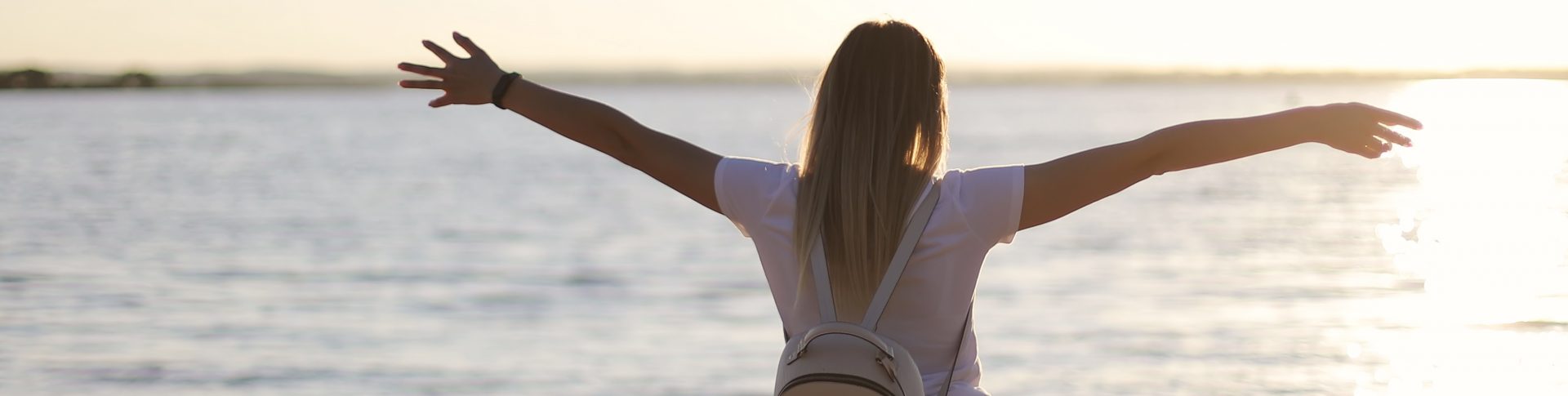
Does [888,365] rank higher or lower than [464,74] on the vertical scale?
lower

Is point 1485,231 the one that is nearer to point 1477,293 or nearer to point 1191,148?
point 1477,293

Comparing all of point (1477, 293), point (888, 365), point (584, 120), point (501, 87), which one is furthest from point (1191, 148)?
point (1477, 293)

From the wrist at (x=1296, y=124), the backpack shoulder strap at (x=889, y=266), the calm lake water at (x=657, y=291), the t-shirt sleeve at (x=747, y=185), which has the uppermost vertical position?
the calm lake water at (x=657, y=291)

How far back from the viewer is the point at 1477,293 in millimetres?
10969

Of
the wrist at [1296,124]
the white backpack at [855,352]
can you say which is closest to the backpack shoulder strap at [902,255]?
the white backpack at [855,352]

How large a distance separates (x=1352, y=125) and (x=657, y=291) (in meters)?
9.62

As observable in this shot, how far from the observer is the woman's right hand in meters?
2.49

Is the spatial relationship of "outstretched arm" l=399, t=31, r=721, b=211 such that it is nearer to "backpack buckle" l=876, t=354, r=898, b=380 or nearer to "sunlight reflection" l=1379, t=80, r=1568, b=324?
"backpack buckle" l=876, t=354, r=898, b=380

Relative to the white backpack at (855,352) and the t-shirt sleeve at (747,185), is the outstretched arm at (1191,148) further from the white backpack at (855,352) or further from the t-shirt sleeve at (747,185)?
the t-shirt sleeve at (747,185)

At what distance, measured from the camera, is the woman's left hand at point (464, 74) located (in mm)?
2787

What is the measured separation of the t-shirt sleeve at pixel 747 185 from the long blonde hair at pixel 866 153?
58 mm

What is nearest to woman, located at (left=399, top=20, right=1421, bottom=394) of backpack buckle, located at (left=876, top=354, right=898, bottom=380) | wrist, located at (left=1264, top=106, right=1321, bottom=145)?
wrist, located at (left=1264, top=106, right=1321, bottom=145)

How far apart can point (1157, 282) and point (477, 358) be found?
18.6 ft

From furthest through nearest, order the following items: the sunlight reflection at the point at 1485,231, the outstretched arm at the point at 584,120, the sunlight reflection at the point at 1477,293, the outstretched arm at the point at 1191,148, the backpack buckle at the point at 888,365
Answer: the sunlight reflection at the point at 1485,231
the sunlight reflection at the point at 1477,293
the outstretched arm at the point at 584,120
the outstretched arm at the point at 1191,148
the backpack buckle at the point at 888,365
